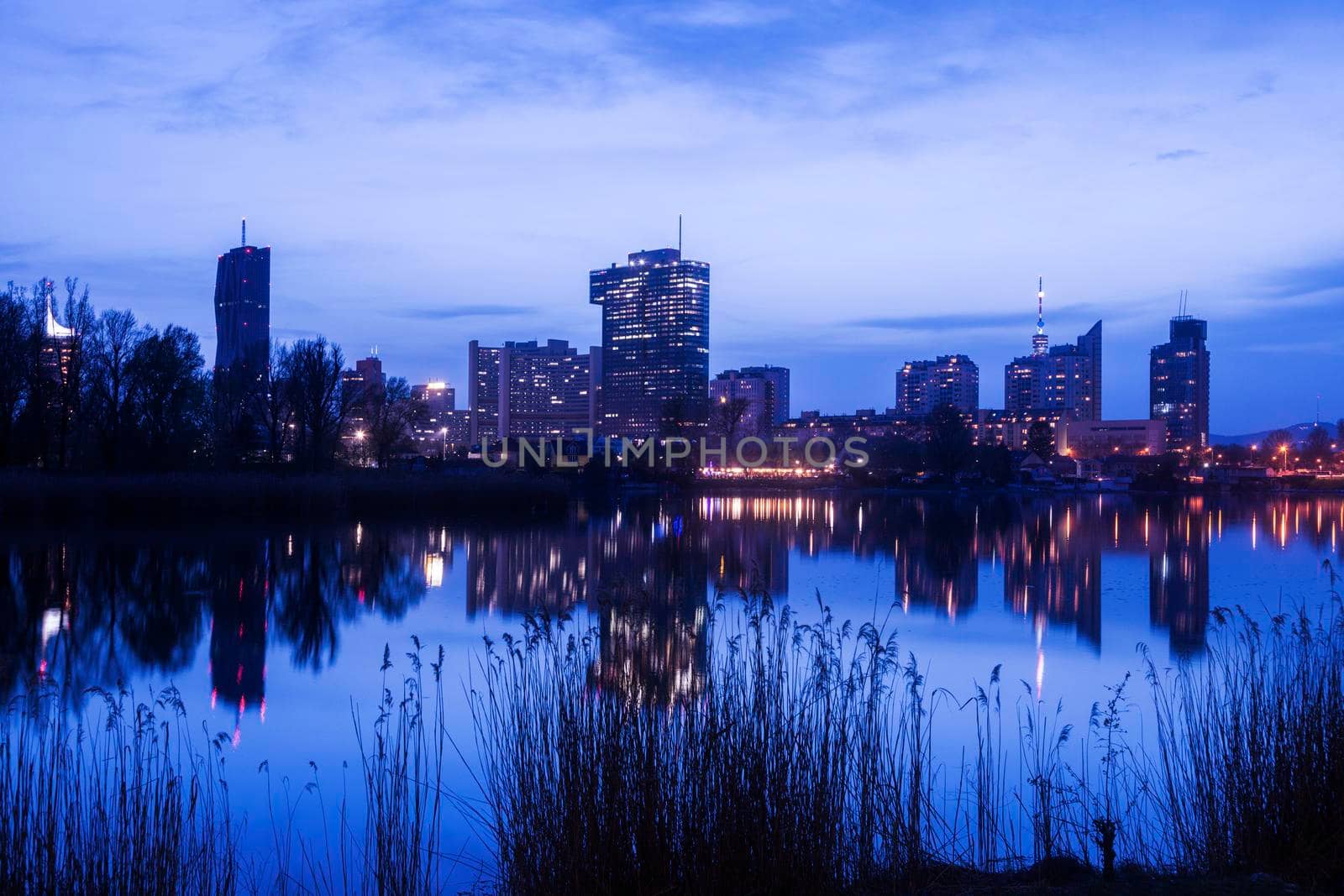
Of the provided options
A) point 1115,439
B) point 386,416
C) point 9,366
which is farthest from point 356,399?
point 1115,439

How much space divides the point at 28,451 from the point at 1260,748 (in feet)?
180

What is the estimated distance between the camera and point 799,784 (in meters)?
5.87

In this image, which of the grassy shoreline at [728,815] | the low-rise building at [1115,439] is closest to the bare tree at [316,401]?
the grassy shoreline at [728,815]

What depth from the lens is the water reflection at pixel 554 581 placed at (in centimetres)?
1312

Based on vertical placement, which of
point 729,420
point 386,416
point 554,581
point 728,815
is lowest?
point 554,581

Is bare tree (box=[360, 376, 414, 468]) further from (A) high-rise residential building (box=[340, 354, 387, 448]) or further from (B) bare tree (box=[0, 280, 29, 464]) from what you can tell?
(B) bare tree (box=[0, 280, 29, 464])

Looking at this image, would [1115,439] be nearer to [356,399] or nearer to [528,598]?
[356,399]

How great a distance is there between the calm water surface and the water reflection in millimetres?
80

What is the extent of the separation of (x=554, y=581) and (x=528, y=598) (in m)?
2.73

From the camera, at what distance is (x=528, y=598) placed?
20.4 metres

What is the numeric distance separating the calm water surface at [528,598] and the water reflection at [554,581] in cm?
8

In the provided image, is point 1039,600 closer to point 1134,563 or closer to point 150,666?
point 1134,563

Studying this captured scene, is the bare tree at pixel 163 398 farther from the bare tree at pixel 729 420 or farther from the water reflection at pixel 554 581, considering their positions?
the bare tree at pixel 729 420

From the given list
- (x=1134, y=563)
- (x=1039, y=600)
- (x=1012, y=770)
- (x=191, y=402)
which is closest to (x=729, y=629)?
(x=1012, y=770)
